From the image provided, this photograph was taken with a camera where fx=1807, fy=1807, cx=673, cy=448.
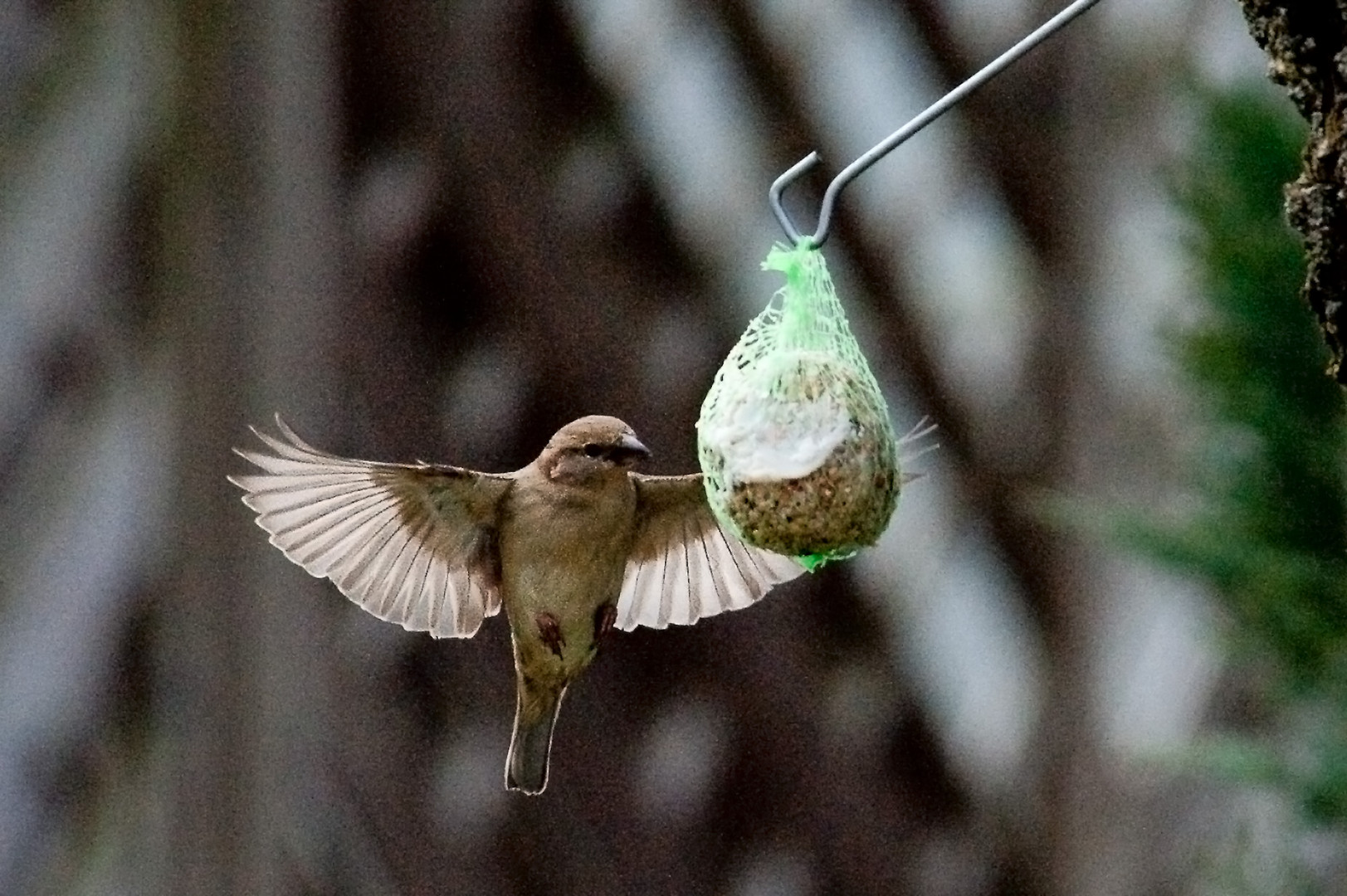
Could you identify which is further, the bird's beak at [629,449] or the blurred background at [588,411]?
the blurred background at [588,411]

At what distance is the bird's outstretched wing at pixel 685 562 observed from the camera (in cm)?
129

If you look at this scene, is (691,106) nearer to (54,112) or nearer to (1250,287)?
(54,112)

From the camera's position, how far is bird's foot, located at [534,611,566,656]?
128 cm

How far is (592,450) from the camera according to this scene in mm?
1118

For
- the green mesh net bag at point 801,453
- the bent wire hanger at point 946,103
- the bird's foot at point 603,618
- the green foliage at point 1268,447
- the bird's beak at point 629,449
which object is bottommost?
the green foliage at point 1268,447

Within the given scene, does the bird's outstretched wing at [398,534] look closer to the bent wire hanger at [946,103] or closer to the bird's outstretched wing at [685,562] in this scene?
the bird's outstretched wing at [685,562]

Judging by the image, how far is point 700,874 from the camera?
7.92 feet

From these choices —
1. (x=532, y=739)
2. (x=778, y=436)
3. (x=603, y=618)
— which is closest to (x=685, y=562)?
(x=603, y=618)

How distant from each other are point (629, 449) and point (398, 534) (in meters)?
0.25

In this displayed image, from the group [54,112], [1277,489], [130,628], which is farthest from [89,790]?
[1277,489]

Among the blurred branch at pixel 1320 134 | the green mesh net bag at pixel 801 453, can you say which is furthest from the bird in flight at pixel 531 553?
the blurred branch at pixel 1320 134

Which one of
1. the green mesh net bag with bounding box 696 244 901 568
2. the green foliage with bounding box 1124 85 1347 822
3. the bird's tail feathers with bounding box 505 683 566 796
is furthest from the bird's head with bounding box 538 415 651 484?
the green foliage with bounding box 1124 85 1347 822

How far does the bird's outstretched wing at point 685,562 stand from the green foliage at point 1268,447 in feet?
1.14

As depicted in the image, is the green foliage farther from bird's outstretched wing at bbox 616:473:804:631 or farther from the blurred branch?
the blurred branch
